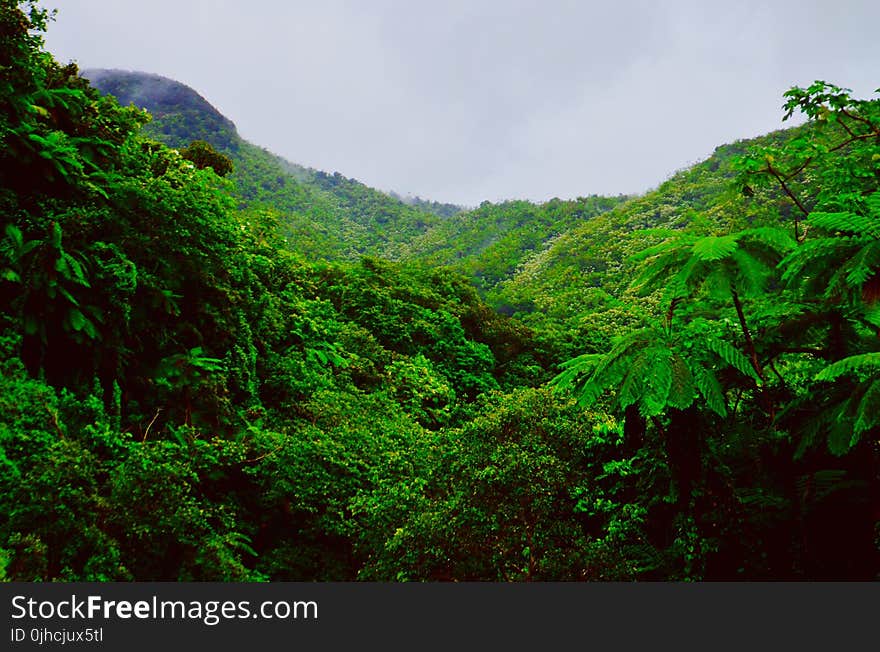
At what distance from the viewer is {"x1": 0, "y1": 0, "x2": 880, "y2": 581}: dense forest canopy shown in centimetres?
319

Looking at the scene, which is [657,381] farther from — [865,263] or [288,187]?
[288,187]

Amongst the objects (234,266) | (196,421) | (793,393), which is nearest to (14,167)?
(234,266)

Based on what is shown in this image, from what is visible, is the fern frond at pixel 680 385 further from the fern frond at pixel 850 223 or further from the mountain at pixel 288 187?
the mountain at pixel 288 187

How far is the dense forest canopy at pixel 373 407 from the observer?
319 centimetres

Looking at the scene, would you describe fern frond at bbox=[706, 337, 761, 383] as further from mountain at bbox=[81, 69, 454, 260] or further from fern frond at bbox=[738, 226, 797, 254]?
mountain at bbox=[81, 69, 454, 260]

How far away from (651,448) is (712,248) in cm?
248

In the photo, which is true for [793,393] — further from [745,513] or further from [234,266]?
[234,266]

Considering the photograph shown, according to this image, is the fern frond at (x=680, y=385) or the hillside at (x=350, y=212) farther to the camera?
the hillside at (x=350, y=212)

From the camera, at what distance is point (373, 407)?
342 inches

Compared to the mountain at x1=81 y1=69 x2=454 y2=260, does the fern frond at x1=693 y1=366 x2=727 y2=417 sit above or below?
below

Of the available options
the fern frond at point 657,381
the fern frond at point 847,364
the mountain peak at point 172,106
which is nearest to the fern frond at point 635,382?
the fern frond at point 657,381

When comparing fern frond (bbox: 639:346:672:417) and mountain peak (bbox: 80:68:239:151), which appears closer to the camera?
fern frond (bbox: 639:346:672:417)

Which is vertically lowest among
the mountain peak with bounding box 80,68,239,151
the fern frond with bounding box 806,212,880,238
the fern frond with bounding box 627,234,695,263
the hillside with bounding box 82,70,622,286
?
the fern frond with bounding box 627,234,695,263

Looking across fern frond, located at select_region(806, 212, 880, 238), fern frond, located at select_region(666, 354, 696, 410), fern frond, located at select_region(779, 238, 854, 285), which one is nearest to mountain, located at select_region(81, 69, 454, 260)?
fern frond, located at select_region(666, 354, 696, 410)
